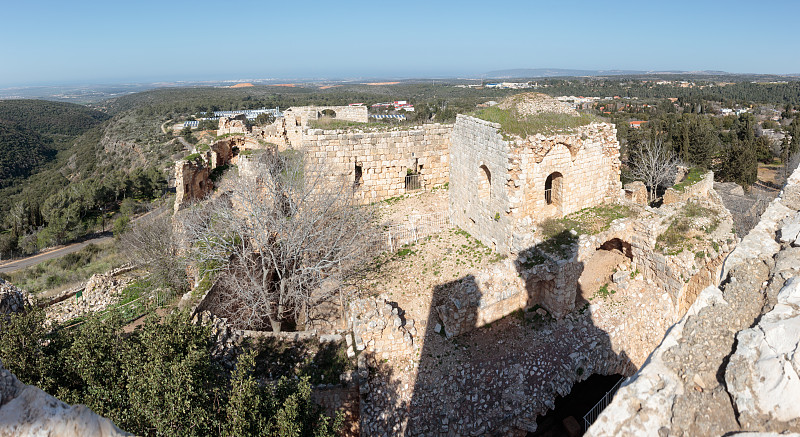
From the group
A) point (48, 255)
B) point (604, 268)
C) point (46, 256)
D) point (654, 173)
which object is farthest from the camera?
point (48, 255)

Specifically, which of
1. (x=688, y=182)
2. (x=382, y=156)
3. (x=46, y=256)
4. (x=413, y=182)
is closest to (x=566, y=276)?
(x=413, y=182)

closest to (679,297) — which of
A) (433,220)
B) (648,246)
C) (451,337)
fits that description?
(648,246)

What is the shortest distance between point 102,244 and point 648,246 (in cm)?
2774

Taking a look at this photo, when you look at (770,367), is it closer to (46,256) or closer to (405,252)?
(405,252)

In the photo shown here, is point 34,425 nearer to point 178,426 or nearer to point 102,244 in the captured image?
point 178,426

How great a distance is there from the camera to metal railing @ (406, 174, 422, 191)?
14.7 m

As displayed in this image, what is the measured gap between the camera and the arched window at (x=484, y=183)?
431 inches

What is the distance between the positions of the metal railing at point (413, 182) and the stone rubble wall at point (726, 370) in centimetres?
1187

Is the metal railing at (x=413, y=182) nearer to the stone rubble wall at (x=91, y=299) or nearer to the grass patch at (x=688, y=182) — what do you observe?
A: the grass patch at (x=688, y=182)

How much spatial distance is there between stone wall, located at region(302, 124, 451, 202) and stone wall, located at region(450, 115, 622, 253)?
2583 mm

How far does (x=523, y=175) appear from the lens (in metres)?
9.82

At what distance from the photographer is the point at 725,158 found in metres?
27.7

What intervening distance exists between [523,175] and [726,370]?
7761 millimetres

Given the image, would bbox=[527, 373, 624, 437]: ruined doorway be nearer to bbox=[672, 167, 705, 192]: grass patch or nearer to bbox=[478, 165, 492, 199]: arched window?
bbox=[478, 165, 492, 199]: arched window
